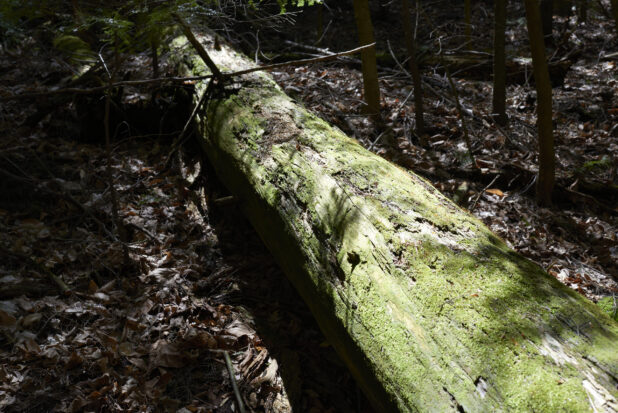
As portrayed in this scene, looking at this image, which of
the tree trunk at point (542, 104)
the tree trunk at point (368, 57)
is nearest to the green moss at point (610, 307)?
the tree trunk at point (542, 104)

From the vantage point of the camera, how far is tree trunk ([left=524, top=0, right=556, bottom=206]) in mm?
4281

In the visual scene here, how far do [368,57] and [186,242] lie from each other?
3.68m

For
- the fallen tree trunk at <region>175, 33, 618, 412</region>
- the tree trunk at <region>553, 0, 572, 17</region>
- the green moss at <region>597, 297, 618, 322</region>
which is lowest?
the green moss at <region>597, 297, 618, 322</region>

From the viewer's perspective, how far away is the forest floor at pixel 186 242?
278cm

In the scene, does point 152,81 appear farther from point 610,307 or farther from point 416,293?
point 610,307

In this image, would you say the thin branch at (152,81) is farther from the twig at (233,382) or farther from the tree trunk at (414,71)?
the twig at (233,382)

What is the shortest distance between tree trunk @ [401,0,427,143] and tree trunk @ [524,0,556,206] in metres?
1.54

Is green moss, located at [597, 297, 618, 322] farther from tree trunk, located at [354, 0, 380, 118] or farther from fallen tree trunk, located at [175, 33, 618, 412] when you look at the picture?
tree trunk, located at [354, 0, 380, 118]

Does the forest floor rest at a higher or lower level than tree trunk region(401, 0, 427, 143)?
lower

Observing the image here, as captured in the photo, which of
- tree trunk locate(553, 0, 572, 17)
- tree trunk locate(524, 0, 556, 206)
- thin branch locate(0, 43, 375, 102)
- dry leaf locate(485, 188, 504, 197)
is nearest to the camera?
thin branch locate(0, 43, 375, 102)

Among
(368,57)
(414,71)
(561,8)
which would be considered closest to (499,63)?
(414,71)

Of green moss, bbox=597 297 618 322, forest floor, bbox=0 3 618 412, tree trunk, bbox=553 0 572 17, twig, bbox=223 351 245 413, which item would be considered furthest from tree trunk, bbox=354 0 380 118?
tree trunk, bbox=553 0 572 17

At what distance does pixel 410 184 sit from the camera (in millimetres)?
2873

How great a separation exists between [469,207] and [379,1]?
34.7ft
